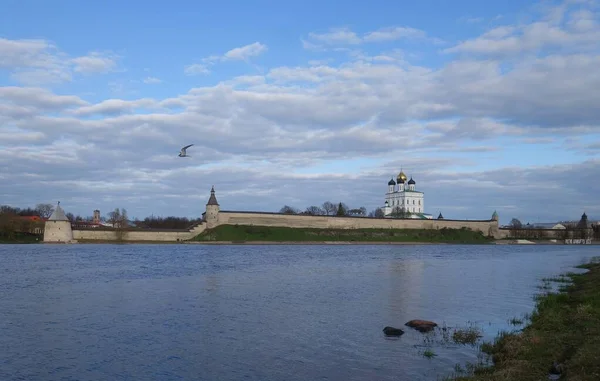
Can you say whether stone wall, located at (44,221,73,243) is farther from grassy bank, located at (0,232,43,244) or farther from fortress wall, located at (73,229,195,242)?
grassy bank, located at (0,232,43,244)

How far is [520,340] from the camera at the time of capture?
1063cm

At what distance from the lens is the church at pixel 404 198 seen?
11650 cm

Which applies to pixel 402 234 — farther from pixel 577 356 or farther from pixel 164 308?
pixel 577 356

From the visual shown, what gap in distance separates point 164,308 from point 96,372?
6.72 meters

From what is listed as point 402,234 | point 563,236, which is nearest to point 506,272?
point 402,234

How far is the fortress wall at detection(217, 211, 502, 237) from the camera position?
76812mm

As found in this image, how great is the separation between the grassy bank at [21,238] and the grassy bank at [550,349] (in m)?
65.0

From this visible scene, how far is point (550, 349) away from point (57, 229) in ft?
210

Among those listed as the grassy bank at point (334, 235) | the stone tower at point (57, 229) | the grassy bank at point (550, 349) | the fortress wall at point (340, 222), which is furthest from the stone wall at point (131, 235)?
the grassy bank at point (550, 349)

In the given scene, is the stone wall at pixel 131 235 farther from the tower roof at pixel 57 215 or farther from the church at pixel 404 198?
the church at pixel 404 198

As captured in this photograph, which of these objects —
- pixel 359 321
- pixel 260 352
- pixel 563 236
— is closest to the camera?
pixel 260 352

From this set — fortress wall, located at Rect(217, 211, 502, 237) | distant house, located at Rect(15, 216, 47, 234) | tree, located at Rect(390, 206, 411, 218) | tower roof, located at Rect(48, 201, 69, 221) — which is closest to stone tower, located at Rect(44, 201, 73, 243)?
tower roof, located at Rect(48, 201, 69, 221)

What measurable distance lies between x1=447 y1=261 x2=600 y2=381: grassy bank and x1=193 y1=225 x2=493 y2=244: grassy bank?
59562 millimetres

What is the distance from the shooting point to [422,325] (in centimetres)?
1313
